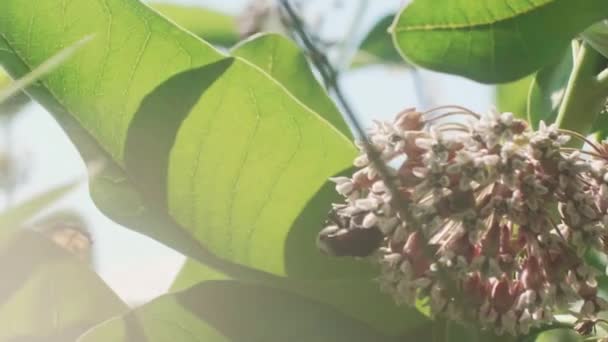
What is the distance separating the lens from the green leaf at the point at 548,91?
50.5 inches

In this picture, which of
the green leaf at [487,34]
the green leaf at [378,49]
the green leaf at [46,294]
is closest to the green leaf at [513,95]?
the green leaf at [378,49]

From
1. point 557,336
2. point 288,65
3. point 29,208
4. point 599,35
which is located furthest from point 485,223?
point 29,208

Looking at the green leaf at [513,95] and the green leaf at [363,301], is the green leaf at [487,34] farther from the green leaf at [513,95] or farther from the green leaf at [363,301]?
the green leaf at [513,95]

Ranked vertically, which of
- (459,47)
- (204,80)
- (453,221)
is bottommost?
(453,221)

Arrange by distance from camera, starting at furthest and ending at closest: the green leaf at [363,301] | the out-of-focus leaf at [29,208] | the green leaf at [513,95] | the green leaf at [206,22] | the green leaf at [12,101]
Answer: the green leaf at [206,22]
the green leaf at [513,95]
the green leaf at [12,101]
the green leaf at [363,301]
the out-of-focus leaf at [29,208]

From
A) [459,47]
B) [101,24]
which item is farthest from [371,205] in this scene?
[101,24]

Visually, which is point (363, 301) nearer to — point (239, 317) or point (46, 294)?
point (239, 317)

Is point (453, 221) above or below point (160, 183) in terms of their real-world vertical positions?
below

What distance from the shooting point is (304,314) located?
3.56 feet

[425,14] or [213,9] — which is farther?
[213,9]

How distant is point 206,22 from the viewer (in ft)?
6.47

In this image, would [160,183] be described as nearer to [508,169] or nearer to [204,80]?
[204,80]

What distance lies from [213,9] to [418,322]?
103 cm

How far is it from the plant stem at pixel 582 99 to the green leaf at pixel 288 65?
0.88 ft
